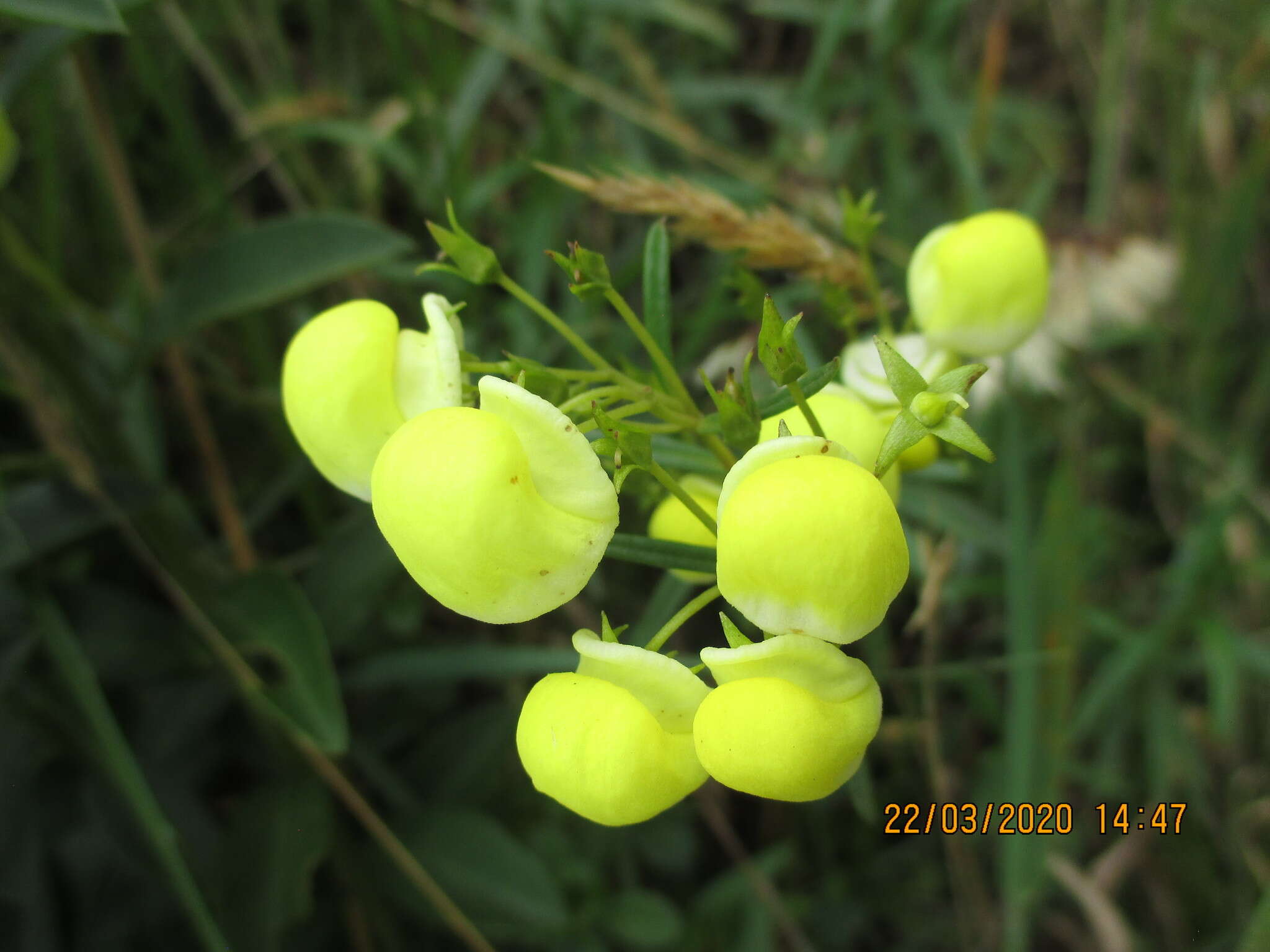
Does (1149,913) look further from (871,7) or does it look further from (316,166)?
(316,166)

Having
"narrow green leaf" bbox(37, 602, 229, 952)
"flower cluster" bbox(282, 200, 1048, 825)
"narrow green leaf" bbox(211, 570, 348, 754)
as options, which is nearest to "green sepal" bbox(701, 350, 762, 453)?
"flower cluster" bbox(282, 200, 1048, 825)

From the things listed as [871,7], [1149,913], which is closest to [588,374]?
[871,7]

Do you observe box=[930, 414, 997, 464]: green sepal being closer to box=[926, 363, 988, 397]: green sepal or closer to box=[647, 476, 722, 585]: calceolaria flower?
box=[926, 363, 988, 397]: green sepal

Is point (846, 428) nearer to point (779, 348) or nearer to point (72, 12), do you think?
point (779, 348)

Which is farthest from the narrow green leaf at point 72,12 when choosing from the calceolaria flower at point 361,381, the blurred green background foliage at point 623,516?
the calceolaria flower at point 361,381

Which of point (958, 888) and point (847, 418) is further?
point (958, 888)

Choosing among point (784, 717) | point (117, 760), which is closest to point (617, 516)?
point (784, 717)

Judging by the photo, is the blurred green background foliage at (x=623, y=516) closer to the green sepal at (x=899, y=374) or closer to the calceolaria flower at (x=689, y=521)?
the calceolaria flower at (x=689, y=521)
